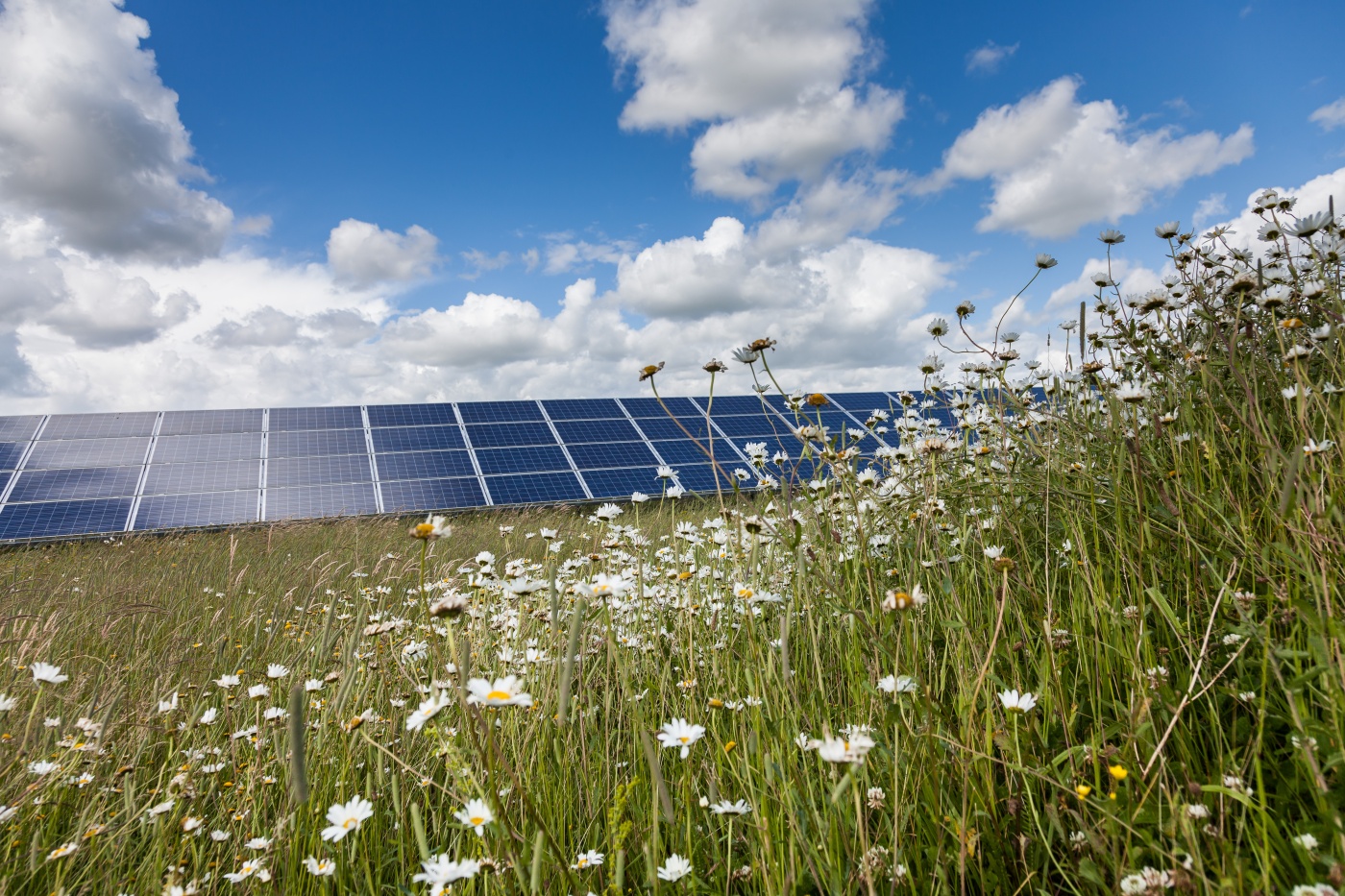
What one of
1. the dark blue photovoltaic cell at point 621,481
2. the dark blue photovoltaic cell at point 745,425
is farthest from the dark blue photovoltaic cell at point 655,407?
the dark blue photovoltaic cell at point 621,481

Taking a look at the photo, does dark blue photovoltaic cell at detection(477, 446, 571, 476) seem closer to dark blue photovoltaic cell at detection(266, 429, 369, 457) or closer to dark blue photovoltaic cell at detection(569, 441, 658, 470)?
dark blue photovoltaic cell at detection(569, 441, 658, 470)

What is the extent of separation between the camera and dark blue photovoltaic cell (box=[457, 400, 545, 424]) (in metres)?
16.8

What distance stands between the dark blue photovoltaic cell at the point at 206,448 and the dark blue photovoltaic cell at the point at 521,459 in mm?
4638

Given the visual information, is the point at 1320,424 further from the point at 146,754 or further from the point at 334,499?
the point at 334,499

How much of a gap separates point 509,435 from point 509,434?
0.20 feet

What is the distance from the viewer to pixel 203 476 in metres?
13.5

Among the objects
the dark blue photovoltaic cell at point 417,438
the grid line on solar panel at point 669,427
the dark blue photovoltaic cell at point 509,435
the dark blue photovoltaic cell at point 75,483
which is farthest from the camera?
the dark blue photovoltaic cell at point 509,435

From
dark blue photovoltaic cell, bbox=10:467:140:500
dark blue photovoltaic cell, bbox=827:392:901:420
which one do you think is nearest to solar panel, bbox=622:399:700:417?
dark blue photovoltaic cell, bbox=827:392:901:420

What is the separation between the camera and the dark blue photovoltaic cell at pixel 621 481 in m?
12.9

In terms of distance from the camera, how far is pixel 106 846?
1807mm

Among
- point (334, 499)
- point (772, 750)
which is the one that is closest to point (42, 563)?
point (334, 499)

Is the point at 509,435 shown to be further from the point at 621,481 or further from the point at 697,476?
the point at 697,476

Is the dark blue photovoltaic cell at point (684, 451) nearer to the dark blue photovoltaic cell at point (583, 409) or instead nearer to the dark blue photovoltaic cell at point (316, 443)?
the dark blue photovoltaic cell at point (583, 409)

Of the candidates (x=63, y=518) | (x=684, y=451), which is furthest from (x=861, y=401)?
(x=63, y=518)
